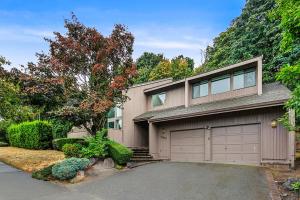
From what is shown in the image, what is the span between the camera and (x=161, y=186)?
1367 cm

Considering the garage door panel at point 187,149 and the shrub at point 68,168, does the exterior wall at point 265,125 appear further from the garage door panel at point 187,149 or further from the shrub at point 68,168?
the shrub at point 68,168

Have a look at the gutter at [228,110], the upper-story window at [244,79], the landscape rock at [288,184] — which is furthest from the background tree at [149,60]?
the landscape rock at [288,184]

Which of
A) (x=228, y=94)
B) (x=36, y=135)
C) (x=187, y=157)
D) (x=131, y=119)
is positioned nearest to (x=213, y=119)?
(x=228, y=94)

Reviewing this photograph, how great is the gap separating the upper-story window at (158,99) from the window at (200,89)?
308 centimetres

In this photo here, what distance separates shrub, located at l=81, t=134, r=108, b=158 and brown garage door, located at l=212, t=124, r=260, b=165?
6.37 meters

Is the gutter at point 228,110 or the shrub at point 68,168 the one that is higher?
the gutter at point 228,110

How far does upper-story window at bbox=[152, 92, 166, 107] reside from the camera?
2520 centimetres

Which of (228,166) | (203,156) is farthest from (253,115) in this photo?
(203,156)

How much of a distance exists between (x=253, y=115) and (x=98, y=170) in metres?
8.77

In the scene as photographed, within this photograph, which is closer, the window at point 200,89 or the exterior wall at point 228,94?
the exterior wall at point 228,94

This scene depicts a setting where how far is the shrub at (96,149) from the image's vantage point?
18972 mm

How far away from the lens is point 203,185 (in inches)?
522

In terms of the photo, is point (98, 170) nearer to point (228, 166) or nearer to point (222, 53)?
point (228, 166)

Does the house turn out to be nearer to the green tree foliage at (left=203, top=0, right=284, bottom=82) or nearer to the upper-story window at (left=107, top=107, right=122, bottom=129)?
the upper-story window at (left=107, top=107, right=122, bottom=129)
